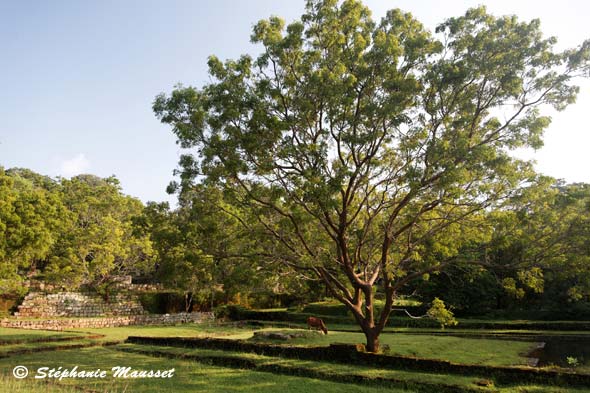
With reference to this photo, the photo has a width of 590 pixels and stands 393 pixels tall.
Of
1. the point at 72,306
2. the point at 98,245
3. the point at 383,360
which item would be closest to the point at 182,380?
the point at 383,360

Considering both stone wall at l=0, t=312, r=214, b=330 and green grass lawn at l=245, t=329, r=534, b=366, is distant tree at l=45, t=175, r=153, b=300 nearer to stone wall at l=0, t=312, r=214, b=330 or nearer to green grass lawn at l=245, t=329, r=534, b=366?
stone wall at l=0, t=312, r=214, b=330

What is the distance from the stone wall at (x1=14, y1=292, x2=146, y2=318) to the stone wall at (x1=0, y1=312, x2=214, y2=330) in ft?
8.50

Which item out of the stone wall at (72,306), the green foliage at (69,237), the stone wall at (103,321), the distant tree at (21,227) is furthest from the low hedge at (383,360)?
the stone wall at (72,306)

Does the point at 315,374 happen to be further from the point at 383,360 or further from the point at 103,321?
the point at 103,321

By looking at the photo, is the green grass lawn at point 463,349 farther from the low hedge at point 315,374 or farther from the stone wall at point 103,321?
the stone wall at point 103,321

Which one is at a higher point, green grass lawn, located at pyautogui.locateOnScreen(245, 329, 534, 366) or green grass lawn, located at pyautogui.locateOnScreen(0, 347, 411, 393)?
green grass lawn, located at pyautogui.locateOnScreen(245, 329, 534, 366)

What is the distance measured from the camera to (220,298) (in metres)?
35.6

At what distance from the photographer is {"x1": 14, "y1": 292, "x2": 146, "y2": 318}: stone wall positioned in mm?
26320

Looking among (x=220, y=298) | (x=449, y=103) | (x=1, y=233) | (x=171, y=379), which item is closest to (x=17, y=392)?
(x=171, y=379)

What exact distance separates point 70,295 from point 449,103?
27.8m

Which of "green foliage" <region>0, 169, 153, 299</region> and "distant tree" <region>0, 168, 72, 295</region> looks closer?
"distant tree" <region>0, 168, 72, 295</region>

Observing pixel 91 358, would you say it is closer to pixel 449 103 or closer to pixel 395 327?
pixel 449 103

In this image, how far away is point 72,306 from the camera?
1089 inches

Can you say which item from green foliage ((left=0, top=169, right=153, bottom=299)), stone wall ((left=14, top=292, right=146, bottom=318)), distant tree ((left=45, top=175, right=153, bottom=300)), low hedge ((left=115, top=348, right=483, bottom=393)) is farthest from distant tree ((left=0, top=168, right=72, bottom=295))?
low hedge ((left=115, top=348, right=483, bottom=393))
